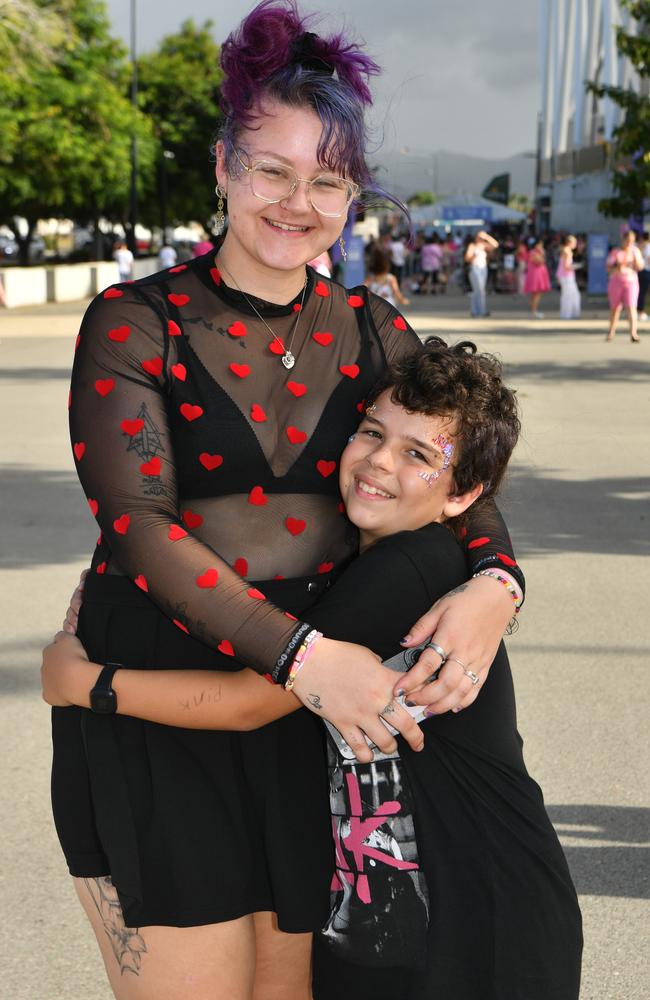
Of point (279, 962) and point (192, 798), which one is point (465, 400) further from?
point (279, 962)

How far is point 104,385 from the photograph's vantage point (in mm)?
1976

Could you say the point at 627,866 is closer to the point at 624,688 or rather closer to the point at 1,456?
the point at 624,688

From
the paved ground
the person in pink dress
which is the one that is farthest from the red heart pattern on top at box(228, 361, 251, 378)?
the person in pink dress

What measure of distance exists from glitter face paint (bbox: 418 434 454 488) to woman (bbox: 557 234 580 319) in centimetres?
2139

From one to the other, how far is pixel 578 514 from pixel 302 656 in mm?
6913

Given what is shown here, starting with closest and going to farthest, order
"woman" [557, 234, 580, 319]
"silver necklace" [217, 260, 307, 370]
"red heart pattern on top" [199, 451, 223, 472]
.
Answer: "red heart pattern on top" [199, 451, 223, 472]
"silver necklace" [217, 260, 307, 370]
"woman" [557, 234, 580, 319]

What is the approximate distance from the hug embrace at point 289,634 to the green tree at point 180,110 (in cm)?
5286

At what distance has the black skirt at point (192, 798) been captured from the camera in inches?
81.7

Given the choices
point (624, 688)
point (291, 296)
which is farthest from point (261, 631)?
point (624, 688)

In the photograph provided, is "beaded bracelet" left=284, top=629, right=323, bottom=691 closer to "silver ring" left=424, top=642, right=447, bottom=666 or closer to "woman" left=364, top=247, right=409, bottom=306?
"silver ring" left=424, top=642, right=447, bottom=666

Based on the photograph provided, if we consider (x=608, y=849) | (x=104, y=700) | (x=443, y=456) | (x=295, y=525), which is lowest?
(x=608, y=849)

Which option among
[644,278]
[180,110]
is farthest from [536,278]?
[180,110]

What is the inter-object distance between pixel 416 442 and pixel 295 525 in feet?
0.81

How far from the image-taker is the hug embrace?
1.94m
